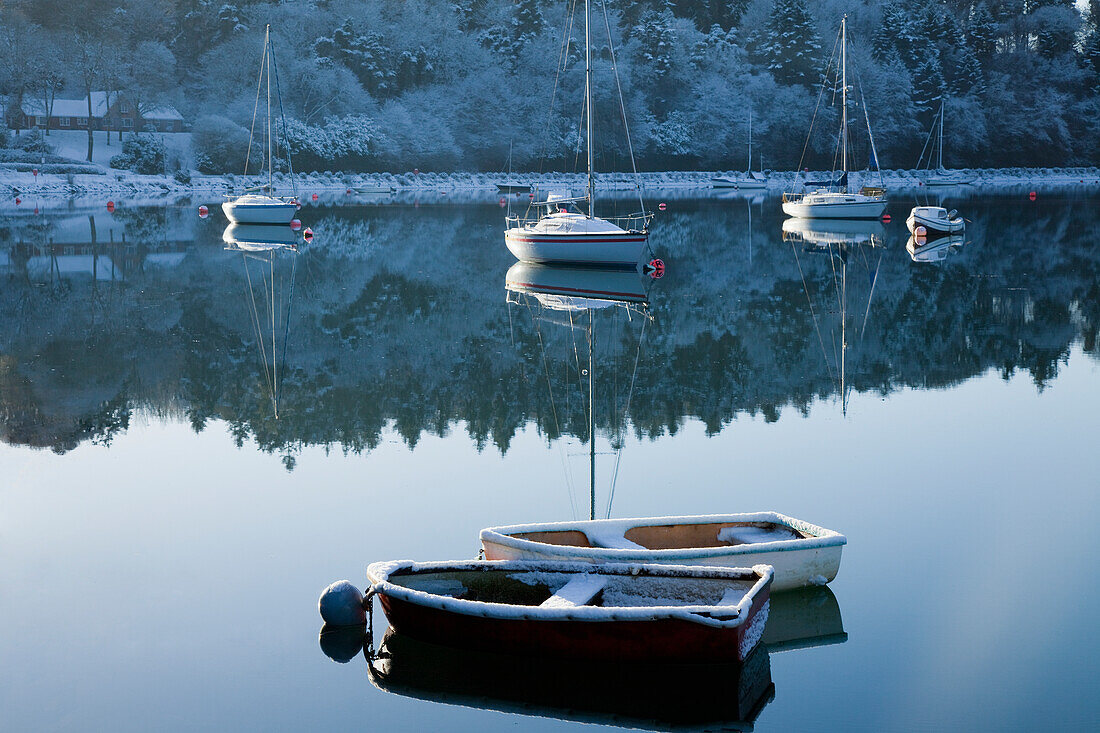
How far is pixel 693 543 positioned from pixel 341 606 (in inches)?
104

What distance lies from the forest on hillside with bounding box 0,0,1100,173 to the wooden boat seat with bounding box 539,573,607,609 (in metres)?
79.3

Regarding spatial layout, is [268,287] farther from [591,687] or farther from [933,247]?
[591,687]

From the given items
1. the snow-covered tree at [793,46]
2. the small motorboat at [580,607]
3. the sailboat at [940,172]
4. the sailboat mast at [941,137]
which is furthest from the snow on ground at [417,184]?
the small motorboat at [580,607]

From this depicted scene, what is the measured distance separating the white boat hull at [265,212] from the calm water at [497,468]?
1723 cm

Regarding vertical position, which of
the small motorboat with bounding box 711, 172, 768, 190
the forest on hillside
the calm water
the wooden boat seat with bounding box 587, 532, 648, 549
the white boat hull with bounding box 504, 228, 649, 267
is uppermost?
the forest on hillside

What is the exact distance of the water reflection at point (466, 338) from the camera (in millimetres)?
15141

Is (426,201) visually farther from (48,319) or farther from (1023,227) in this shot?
(48,319)

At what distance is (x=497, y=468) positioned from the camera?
40.9ft

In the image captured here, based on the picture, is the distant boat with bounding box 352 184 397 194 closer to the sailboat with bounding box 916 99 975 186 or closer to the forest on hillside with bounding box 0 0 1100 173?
the forest on hillside with bounding box 0 0 1100 173

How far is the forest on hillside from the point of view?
295ft

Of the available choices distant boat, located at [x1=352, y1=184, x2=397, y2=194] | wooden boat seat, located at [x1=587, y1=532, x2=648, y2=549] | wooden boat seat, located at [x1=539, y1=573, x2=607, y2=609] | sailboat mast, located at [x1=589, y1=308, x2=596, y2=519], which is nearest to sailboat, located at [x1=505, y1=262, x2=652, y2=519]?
sailboat mast, located at [x1=589, y1=308, x2=596, y2=519]

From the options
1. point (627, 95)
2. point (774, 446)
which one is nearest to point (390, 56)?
point (627, 95)

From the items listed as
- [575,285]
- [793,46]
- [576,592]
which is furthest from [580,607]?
[793,46]

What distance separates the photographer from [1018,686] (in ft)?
24.8
